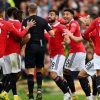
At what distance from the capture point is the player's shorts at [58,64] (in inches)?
778

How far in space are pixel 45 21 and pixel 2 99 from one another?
2576mm

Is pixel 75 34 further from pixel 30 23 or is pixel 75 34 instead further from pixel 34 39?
pixel 30 23

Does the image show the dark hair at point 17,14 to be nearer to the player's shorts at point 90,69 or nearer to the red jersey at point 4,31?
the red jersey at point 4,31

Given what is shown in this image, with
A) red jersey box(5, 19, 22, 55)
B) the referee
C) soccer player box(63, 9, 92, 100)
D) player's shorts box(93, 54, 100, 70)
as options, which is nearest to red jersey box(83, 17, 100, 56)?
player's shorts box(93, 54, 100, 70)

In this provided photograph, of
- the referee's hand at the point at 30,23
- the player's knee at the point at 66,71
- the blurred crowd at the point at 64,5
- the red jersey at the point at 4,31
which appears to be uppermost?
the referee's hand at the point at 30,23

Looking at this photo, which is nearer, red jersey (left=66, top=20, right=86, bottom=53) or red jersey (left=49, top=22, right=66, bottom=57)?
red jersey (left=49, top=22, right=66, bottom=57)

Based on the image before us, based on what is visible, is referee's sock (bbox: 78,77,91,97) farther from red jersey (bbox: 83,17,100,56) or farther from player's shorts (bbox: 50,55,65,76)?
red jersey (bbox: 83,17,100,56)

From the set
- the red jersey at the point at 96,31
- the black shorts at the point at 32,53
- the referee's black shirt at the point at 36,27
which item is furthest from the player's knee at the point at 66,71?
the red jersey at the point at 96,31

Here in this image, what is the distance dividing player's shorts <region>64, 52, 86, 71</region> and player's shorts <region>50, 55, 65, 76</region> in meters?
0.61

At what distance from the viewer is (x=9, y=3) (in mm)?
28125

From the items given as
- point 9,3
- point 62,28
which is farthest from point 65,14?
point 9,3

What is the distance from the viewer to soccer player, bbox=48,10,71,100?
19.7 m

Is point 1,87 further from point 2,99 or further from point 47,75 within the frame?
point 47,75

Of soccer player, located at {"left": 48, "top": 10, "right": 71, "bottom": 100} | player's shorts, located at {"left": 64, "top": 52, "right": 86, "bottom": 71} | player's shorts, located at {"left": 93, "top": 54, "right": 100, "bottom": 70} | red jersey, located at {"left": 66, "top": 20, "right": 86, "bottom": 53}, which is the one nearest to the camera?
player's shorts, located at {"left": 93, "top": 54, "right": 100, "bottom": 70}
